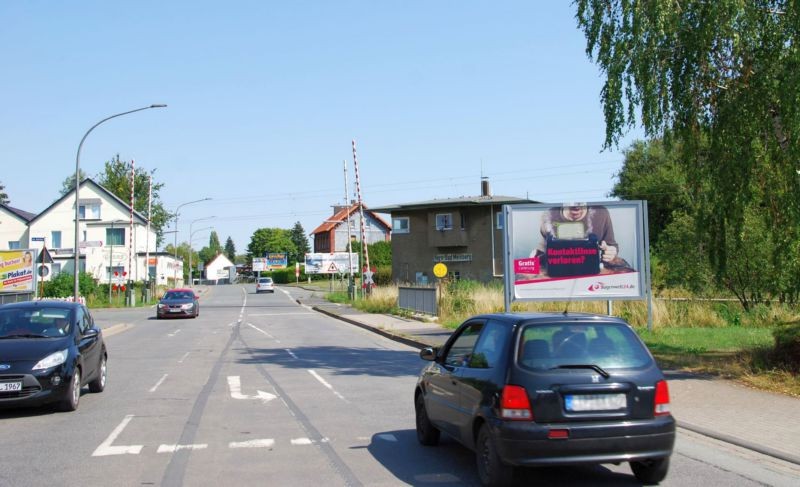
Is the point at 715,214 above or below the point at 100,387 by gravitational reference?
above

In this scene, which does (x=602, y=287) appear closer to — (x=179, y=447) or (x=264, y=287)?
(x=179, y=447)

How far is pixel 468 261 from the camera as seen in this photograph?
195 feet

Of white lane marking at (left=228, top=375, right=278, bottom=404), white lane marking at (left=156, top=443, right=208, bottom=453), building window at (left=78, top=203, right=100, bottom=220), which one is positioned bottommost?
white lane marking at (left=228, top=375, right=278, bottom=404)

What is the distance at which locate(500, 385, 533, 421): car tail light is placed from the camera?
603cm

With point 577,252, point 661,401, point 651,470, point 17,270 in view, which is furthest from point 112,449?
point 17,270

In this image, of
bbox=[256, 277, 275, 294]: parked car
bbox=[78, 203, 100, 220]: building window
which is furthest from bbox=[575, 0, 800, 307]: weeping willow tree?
bbox=[256, 277, 275, 294]: parked car

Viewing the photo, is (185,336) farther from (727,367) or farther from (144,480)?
(144,480)

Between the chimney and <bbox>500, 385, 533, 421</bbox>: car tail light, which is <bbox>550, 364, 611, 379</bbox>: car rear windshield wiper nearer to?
<bbox>500, 385, 533, 421</bbox>: car tail light

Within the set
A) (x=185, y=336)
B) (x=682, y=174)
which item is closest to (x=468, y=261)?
(x=185, y=336)

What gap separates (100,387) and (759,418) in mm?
9882

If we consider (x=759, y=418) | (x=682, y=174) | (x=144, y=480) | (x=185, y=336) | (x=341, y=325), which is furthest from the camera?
(x=341, y=325)

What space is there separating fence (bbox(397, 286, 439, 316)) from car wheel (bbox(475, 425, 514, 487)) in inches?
900

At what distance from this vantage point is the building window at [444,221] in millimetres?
59719

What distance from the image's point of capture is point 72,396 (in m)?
10.5
